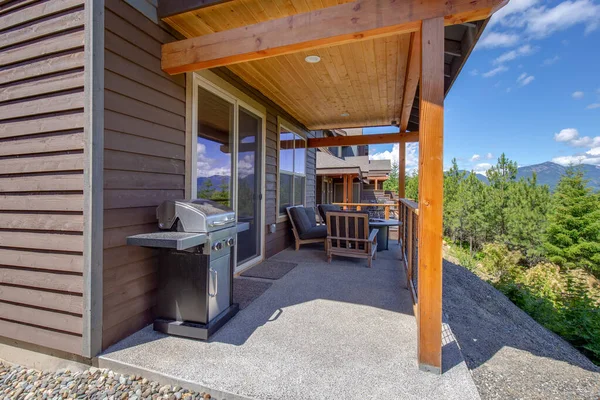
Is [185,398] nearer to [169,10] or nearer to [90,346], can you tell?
[90,346]

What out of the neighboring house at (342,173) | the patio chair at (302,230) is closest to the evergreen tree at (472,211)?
the neighboring house at (342,173)

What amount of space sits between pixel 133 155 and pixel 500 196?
17084mm

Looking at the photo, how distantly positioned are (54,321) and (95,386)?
65cm

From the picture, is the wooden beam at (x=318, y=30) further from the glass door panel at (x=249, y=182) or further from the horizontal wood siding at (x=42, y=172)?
the glass door panel at (x=249, y=182)

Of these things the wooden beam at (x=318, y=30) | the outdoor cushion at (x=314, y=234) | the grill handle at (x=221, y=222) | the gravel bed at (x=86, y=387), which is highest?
the wooden beam at (x=318, y=30)

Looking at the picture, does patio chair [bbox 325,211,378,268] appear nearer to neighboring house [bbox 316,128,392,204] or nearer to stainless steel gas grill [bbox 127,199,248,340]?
stainless steel gas grill [bbox 127,199,248,340]

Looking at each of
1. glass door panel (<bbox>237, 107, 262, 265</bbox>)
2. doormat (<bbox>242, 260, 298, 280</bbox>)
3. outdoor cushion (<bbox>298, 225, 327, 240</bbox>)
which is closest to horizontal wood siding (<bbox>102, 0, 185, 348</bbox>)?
glass door panel (<bbox>237, 107, 262, 265</bbox>)

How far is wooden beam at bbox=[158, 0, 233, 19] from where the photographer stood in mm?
Result: 2318

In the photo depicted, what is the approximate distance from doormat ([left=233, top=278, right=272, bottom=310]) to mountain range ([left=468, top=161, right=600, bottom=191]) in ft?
51.8

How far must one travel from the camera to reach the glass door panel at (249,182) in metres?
3.95

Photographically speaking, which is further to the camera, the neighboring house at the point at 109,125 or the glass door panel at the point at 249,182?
the glass door panel at the point at 249,182

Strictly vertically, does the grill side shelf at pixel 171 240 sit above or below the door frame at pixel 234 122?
below

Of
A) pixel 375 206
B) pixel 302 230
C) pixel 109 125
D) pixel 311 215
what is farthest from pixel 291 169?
pixel 375 206

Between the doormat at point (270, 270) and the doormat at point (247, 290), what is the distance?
0.80 ft
